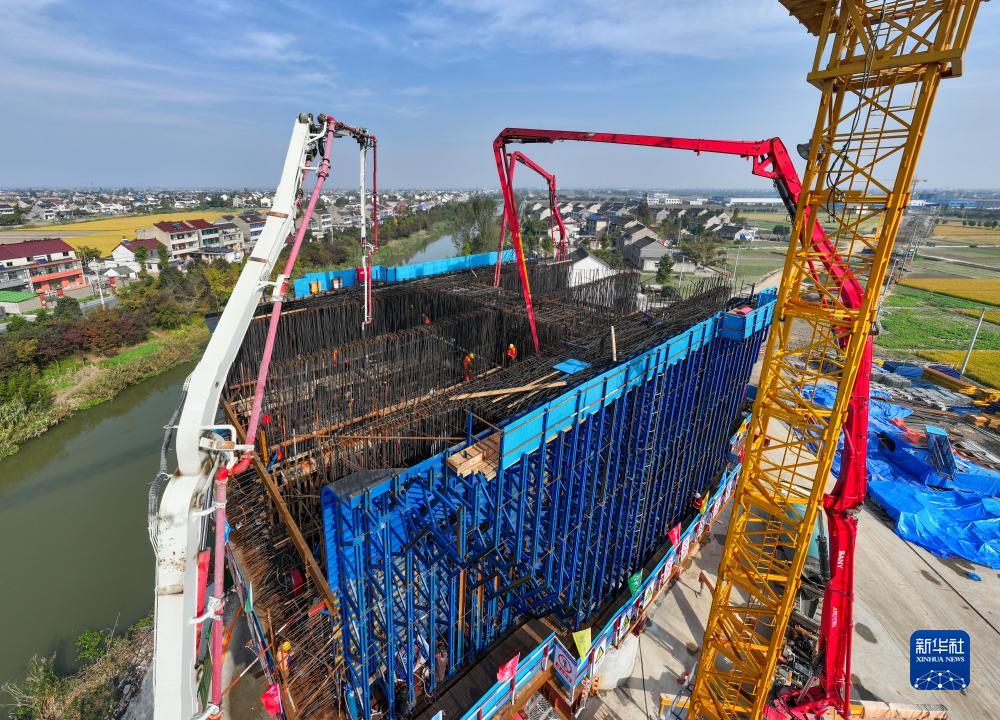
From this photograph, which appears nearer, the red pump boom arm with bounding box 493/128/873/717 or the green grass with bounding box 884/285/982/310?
the red pump boom arm with bounding box 493/128/873/717

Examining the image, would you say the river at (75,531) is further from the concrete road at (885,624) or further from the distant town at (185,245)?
the concrete road at (885,624)

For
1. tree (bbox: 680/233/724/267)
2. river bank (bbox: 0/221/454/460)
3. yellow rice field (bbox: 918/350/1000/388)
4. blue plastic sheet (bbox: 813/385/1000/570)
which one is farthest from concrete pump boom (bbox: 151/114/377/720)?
tree (bbox: 680/233/724/267)

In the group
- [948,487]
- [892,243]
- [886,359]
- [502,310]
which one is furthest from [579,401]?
[886,359]

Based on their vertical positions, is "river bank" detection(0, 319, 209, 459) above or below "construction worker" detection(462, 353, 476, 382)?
below

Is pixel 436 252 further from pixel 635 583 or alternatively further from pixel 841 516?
pixel 841 516

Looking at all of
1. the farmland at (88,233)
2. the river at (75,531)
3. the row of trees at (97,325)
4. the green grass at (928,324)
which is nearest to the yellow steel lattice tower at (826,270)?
the river at (75,531)

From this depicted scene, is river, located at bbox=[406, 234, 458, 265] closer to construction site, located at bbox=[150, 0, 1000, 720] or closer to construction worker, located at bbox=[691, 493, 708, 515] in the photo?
construction worker, located at bbox=[691, 493, 708, 515]

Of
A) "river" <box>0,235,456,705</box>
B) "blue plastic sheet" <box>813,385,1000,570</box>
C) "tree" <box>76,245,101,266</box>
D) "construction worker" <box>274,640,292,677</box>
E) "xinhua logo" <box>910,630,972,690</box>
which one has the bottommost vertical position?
"river" <box>0,235,456,705</box>
